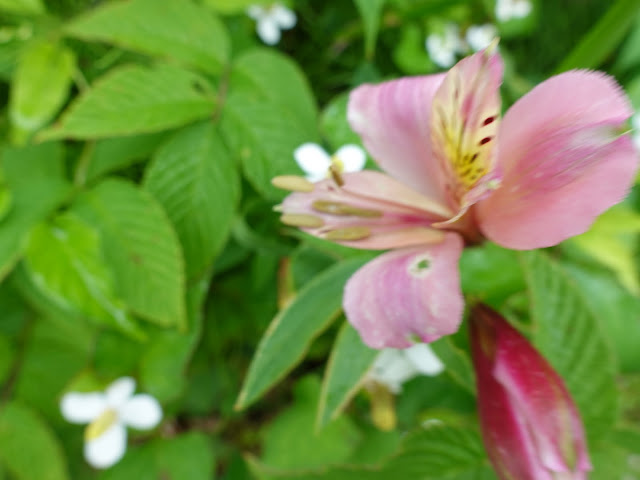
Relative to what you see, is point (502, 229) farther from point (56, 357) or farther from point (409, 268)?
point (56, 357)

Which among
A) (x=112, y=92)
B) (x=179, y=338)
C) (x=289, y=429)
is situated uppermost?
(x=112, y=92)

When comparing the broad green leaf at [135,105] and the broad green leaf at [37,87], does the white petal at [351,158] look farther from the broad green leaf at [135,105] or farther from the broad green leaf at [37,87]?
the broad green leaf at [37,87]

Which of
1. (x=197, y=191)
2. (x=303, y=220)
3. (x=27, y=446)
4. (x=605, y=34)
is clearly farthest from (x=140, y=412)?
(x=605, y=34)

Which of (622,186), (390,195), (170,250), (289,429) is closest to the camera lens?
(622,186)

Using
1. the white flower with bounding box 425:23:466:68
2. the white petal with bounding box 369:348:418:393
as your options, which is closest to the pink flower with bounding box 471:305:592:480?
the white petal with bounding box 369:348:418:393

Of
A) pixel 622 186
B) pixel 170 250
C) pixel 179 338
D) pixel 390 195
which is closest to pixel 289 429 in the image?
pixel 179 338

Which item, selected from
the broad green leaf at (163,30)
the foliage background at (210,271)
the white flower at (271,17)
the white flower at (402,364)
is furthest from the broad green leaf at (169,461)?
the white flower at (271,17)
